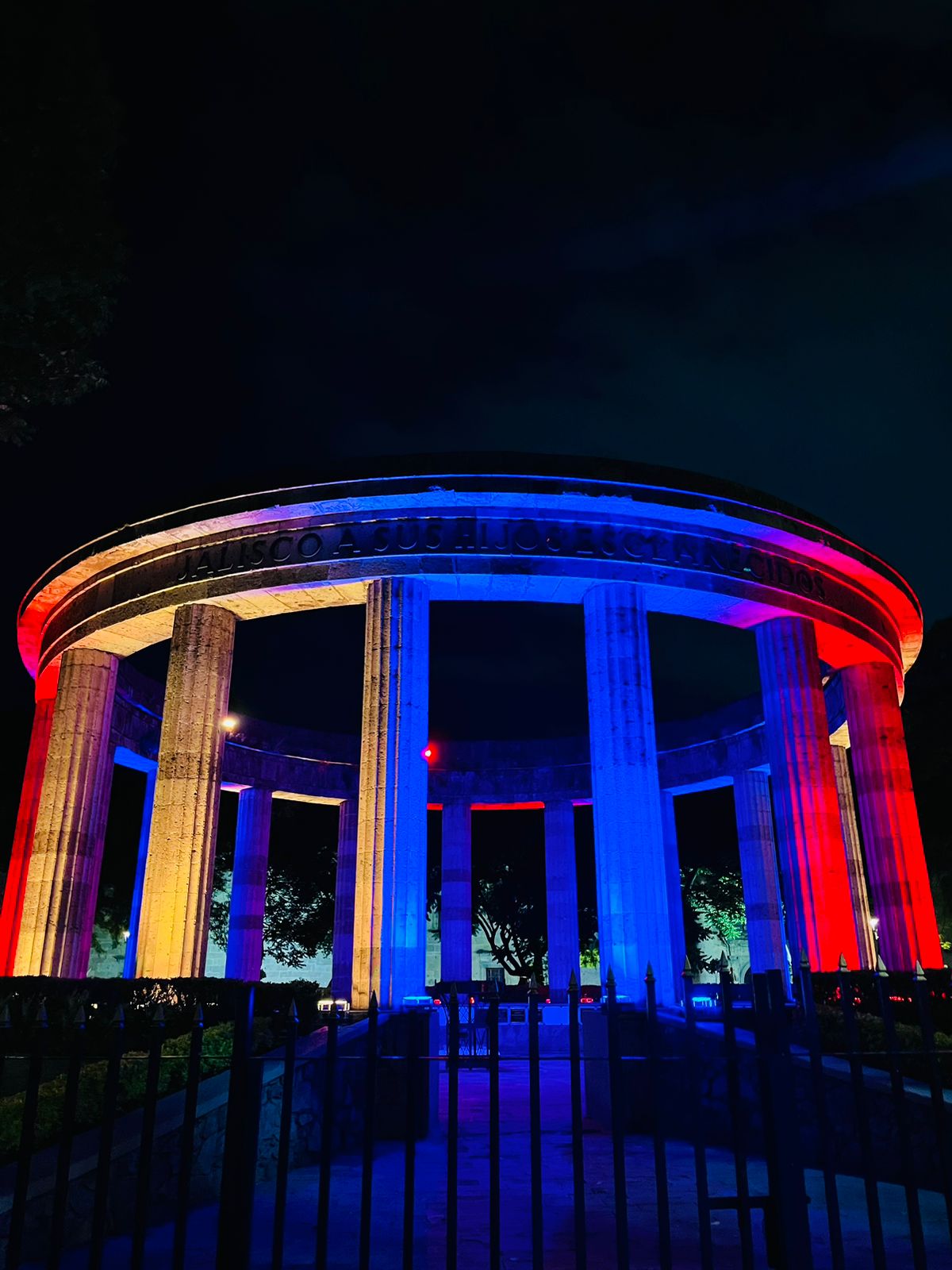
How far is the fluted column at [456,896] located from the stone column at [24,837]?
46.9 feet

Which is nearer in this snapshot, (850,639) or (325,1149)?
(325,1149)

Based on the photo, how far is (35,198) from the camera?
10.9m

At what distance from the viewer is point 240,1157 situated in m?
5.61

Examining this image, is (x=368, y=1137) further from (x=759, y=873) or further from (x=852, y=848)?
(x=759, y=873)

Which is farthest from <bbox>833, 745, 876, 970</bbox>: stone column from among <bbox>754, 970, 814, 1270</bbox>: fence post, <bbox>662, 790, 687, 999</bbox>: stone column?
<bbox>754, 970, 814, 1270</bbox>: fence post

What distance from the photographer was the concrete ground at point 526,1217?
7367 mm

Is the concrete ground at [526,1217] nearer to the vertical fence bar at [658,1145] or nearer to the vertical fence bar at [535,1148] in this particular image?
the vertical fence bar at [658,1145]

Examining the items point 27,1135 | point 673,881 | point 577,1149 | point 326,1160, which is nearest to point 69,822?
point 27,1135

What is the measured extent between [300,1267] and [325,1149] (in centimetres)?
249

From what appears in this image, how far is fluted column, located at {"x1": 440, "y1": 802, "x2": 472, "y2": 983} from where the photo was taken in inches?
1316

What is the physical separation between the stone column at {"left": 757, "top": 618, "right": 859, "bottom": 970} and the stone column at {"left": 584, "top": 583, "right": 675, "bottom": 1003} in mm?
3222

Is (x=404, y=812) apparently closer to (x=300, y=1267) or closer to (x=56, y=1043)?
(x=56, y=1043)

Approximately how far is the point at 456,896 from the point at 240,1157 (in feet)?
96.1

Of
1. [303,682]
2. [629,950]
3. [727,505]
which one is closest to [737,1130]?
[629,950]
